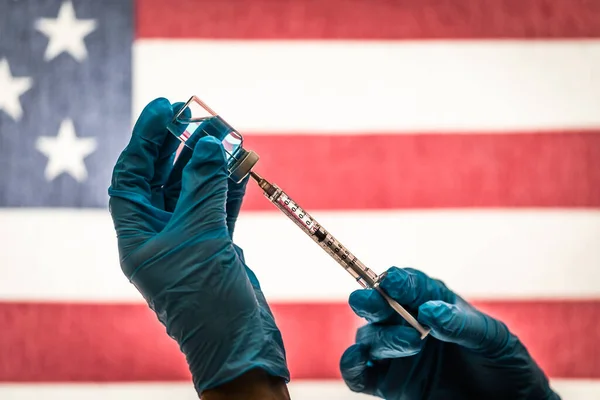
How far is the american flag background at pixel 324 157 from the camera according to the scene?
47.8 inches

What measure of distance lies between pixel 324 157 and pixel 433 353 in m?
0.47

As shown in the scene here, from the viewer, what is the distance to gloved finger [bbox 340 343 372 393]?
1038mm

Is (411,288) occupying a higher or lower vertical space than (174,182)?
lower

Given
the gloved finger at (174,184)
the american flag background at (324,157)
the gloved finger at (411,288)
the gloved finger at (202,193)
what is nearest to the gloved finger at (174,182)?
the gloved finger at (174,184)

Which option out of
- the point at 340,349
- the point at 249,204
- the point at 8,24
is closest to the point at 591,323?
the point at 340,349

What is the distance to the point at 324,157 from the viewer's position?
124 centimetres

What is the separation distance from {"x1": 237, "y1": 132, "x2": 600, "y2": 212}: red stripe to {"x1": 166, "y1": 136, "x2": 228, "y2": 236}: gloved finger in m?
Result: 0.39

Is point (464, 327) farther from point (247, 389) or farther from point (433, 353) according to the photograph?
point (247, 389)

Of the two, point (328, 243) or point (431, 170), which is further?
point (431, 170)

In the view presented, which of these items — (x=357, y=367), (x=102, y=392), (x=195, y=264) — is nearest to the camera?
(x=195, y=264)

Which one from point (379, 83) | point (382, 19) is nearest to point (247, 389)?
point (379, 83)

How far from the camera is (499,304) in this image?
48.8 inches

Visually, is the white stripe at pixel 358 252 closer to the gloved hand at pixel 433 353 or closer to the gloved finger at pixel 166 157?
the gloved hand at pixel 433 353

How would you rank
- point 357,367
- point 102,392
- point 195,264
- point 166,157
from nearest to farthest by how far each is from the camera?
point 195,264 → point 166,157 → point 357,367 → point 102,392
